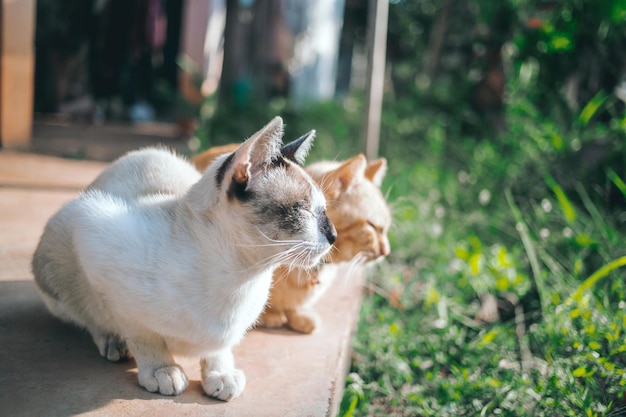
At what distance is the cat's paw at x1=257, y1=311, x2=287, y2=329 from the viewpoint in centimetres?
253

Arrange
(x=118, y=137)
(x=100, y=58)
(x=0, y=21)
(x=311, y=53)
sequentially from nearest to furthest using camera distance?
(x=0, y=21)
(x=118, y=137)
(x=100, y=58)
(x=311, y=53)

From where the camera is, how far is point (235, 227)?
5.72 feet

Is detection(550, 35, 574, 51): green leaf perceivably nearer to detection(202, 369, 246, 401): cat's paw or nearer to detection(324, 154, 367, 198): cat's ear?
detection(324, 154, 367, 198): cat's ear

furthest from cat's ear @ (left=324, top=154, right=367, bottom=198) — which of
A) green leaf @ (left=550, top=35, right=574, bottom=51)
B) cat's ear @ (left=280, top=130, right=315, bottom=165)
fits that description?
green leaf @ (left=550, top=35, right=574, bottom=51)

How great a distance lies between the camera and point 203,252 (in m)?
1.76

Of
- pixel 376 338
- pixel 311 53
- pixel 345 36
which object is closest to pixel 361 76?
pixel 345 36

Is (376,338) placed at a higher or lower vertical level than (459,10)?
lower

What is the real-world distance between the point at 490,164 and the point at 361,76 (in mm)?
12175

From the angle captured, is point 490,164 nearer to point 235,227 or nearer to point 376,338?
point 376,338

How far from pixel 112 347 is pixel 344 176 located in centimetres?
112

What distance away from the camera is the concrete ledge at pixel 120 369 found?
172 centimetres

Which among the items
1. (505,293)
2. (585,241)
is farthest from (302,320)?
(585,241)

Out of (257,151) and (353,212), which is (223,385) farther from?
(353,212)

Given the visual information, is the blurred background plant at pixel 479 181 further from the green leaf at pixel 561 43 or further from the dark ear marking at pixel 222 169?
the dark ear marking at pixel 222 169
